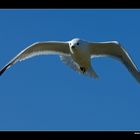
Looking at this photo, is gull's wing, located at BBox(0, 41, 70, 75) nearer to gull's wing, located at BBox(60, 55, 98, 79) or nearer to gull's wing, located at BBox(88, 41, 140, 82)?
gull's wing, located at BBox(60, 55, 98, 79)

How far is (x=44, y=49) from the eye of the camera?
13.7ft

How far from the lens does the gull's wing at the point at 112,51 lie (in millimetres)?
4002

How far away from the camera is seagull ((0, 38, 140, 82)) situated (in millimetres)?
3662
